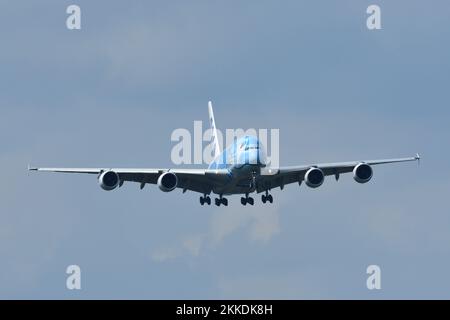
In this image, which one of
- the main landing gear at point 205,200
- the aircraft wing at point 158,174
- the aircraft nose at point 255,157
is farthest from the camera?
the main landing gear at point 205,200

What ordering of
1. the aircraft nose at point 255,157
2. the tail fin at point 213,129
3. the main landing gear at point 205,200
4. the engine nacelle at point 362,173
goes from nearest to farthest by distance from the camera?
1. the aircraft nose at point 255,157
2. the engine nacelle at point 362,173
3. the main landing gear at point 205,200
4. the tail fin at point 213,129

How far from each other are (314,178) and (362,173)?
400cm

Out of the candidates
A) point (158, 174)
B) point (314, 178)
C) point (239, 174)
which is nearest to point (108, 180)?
point (158, 174)

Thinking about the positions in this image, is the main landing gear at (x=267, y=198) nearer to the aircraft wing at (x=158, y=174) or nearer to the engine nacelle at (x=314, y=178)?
the aircraft wing at (x=158, y=174)

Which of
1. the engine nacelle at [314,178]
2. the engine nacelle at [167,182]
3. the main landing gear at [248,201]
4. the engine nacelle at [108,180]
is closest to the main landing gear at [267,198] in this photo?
the main landing gear at [248,201]

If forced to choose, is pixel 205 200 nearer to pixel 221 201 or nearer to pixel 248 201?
pixel 221 201

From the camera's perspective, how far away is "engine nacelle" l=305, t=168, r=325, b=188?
105312 mm

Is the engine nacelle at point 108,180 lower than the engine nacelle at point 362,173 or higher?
lower

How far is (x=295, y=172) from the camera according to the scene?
10650 centimetres

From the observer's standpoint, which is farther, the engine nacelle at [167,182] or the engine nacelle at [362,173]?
the engine nacelle at [362,173]

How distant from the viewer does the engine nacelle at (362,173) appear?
10562 centimetres
